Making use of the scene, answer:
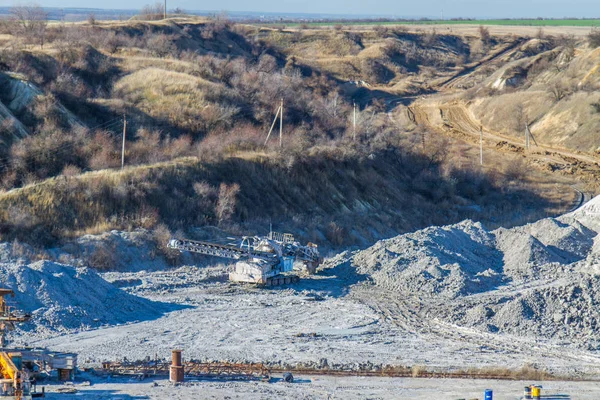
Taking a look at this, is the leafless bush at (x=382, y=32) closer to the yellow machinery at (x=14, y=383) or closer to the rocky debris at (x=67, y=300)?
the rocky debris at (x=67, y=300)

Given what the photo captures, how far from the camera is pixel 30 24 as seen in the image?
77688mm

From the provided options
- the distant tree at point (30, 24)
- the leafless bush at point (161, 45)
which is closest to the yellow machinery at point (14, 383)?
the distant tree at point (30, 24)

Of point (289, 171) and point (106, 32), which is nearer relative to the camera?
point (289, 171)

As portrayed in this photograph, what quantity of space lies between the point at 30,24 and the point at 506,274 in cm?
5098

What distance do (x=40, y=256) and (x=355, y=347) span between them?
15440mm

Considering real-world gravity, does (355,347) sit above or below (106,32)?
below

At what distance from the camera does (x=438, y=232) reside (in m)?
41.7

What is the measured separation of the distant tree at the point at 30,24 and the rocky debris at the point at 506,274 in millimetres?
38195

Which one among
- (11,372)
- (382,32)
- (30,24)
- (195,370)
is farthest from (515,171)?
(382,32)

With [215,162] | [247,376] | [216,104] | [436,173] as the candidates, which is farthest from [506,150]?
[247,376]

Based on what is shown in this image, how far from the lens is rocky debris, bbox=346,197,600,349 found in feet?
104

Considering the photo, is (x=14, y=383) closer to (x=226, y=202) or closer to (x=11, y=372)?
(x=11, y=372)

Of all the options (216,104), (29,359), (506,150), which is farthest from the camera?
(506,150)

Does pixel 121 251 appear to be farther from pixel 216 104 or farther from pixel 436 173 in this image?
pixel 436 173
